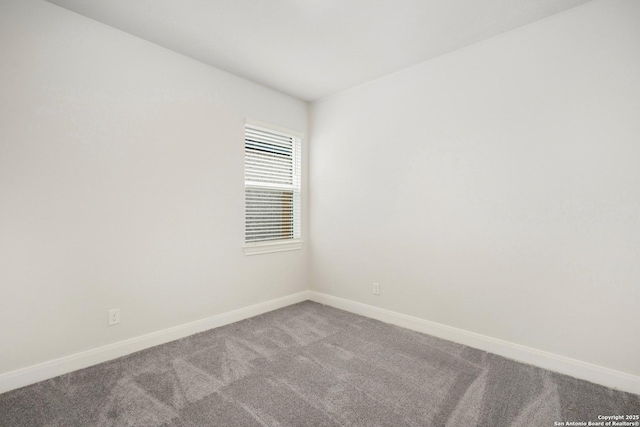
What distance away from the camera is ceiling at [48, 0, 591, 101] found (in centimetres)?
220

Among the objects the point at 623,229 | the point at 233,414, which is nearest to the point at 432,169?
the point at 623,229

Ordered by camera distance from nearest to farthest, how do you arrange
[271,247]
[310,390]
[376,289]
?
1. [310,390]
2. [376,289]
3. [271,247]

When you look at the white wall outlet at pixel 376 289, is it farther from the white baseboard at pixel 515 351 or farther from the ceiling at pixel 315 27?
the ceiling at pixel 315 27

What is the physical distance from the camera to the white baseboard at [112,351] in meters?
2.06

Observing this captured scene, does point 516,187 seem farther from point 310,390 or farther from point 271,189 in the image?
point 271,189

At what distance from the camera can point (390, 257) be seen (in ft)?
10.8

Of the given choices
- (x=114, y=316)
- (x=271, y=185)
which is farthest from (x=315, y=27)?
(x=114, y=316)

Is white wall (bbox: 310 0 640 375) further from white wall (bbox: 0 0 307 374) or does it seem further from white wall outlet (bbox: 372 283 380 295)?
white wall (bbox: 0 0 307 374)

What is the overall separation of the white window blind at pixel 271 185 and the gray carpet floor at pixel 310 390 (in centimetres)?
135

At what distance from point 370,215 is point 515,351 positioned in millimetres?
1786

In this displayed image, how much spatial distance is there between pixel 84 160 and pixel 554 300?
3731 millimetres

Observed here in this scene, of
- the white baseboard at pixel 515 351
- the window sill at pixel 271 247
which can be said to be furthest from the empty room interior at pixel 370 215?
the window sill at pixel 271 247

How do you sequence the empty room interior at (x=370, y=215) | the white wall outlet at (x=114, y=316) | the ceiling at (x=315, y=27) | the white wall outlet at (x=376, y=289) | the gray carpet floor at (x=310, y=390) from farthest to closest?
the white wall outlet at (x=376, y=289) → the white wall outlet at (x=114, y=316) → the ceiling at (x=315, y=27) → the empty room interior at (x=370, y=215) → the gray carpet floor at (x=310, y=390)

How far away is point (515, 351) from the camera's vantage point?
8.11 ft
